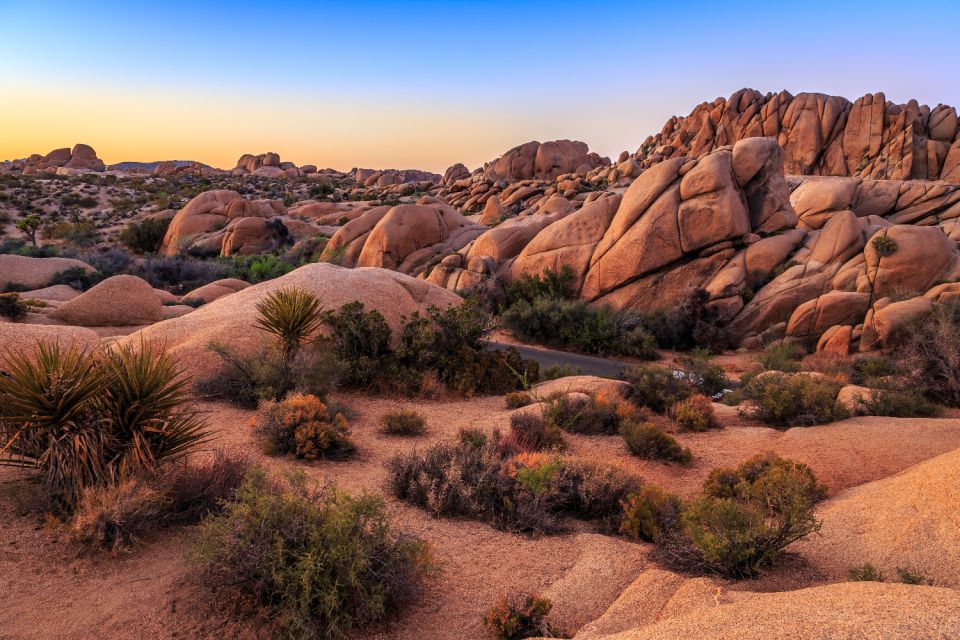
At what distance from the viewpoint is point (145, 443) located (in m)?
5.82

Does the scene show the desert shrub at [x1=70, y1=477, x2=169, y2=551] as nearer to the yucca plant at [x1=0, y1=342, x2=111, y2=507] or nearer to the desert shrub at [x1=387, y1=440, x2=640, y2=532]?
the yucca plant at [x1=0, y1=342, x2=111, y2=507]

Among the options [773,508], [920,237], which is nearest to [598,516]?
[773,508]

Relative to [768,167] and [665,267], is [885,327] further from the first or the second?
[768,167]

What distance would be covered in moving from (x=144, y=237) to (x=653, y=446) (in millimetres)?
40683

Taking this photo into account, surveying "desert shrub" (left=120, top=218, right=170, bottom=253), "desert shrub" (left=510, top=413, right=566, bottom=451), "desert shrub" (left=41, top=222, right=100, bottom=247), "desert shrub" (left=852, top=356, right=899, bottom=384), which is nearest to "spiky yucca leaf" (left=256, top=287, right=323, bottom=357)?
"desert shrub" (left=510, top=413, right=566, bottom=451)

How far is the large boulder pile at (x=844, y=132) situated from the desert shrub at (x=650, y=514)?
2422 inches

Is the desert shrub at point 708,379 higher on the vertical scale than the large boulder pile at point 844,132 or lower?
lower

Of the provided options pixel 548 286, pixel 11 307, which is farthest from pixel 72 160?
pixel 548 286

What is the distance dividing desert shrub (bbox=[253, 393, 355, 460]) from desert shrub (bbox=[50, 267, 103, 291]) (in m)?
17.6

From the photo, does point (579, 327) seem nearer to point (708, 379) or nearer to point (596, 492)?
point (708, 379)

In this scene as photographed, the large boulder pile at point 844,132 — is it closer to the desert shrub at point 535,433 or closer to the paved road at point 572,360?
the paved road at point 572,360

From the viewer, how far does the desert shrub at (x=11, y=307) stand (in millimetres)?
14711

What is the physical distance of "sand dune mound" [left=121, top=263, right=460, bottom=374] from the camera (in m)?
11.7

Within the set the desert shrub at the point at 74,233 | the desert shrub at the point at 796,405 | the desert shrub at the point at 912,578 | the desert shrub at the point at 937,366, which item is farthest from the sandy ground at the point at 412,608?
the desert shrub at the point at 74,233
